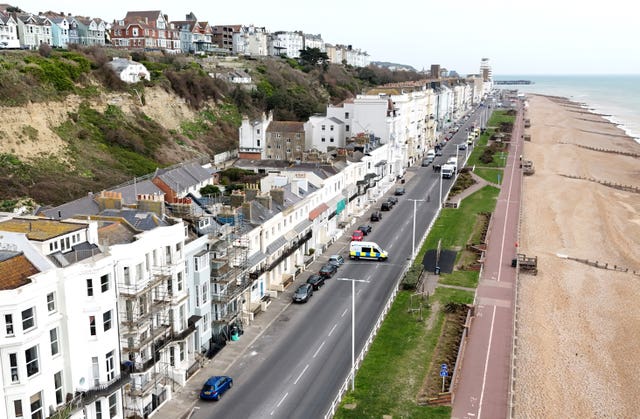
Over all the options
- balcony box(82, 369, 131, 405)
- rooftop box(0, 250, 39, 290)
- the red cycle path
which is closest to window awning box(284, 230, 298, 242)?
the red cycle path

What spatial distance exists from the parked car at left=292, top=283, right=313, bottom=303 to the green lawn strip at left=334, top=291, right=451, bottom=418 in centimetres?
→ 647

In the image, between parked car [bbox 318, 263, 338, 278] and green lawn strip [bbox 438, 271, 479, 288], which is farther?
parked car [bbox 318, 263, 338, 278]

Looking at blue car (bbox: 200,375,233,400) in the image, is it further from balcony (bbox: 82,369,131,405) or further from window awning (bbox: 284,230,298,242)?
window awning (bbox: 284,230,298,242)

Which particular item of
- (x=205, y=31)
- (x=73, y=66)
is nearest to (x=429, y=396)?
(x=73, y=66)

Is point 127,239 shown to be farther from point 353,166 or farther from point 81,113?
point 81,113

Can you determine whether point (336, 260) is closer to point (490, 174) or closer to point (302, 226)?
point (302, 226)

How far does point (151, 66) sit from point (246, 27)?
3567 inches

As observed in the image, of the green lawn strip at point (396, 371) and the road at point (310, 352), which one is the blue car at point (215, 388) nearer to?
the road at point (310, 352)

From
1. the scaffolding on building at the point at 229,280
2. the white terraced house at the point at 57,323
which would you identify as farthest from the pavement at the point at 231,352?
the white terraced house at the point at 57,323

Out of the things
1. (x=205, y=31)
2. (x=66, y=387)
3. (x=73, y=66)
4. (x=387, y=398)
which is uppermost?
(x=205, y=31)

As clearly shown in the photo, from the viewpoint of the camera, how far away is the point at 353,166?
71.1m

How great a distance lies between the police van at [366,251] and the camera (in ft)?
178

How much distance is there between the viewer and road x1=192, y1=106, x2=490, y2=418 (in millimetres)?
30656

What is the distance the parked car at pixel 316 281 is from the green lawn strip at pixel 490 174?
175ft
